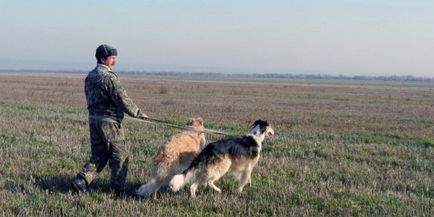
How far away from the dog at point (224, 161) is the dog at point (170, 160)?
0.61 feet

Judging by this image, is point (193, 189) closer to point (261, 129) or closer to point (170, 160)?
point (170, 160)

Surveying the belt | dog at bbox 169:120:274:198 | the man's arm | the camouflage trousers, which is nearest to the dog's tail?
dog at bbox 169:120:274:198

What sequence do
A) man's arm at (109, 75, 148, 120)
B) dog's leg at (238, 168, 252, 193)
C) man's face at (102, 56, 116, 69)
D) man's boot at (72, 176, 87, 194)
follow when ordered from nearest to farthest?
man's arm at (109, 75, 148, 120) → man's face at (102, 56, 116, 69) → man's boot at (72, 176, 87, 194) → dog's leg at (238, 168, 252, 193)

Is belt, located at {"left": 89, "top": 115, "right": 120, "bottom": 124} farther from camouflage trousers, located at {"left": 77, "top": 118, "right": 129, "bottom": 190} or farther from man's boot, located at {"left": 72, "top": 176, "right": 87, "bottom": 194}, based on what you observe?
man's boot, located at {"left": 72, "top": 176, "right": 87, "bottom": 194}

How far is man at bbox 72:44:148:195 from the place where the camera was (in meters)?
7.09

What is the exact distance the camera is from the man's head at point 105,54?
7.14 metres

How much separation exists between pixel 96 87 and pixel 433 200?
4.93m

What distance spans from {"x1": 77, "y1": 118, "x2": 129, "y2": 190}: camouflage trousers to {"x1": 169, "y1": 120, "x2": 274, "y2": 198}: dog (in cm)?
75

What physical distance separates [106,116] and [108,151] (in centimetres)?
48

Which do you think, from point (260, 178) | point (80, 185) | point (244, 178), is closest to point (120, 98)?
point (80, 185)

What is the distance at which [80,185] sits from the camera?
24.0 ft

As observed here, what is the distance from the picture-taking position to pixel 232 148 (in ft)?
25.7

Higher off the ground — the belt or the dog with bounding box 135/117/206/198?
the belt

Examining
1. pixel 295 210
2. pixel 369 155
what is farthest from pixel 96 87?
pixel 369 155
